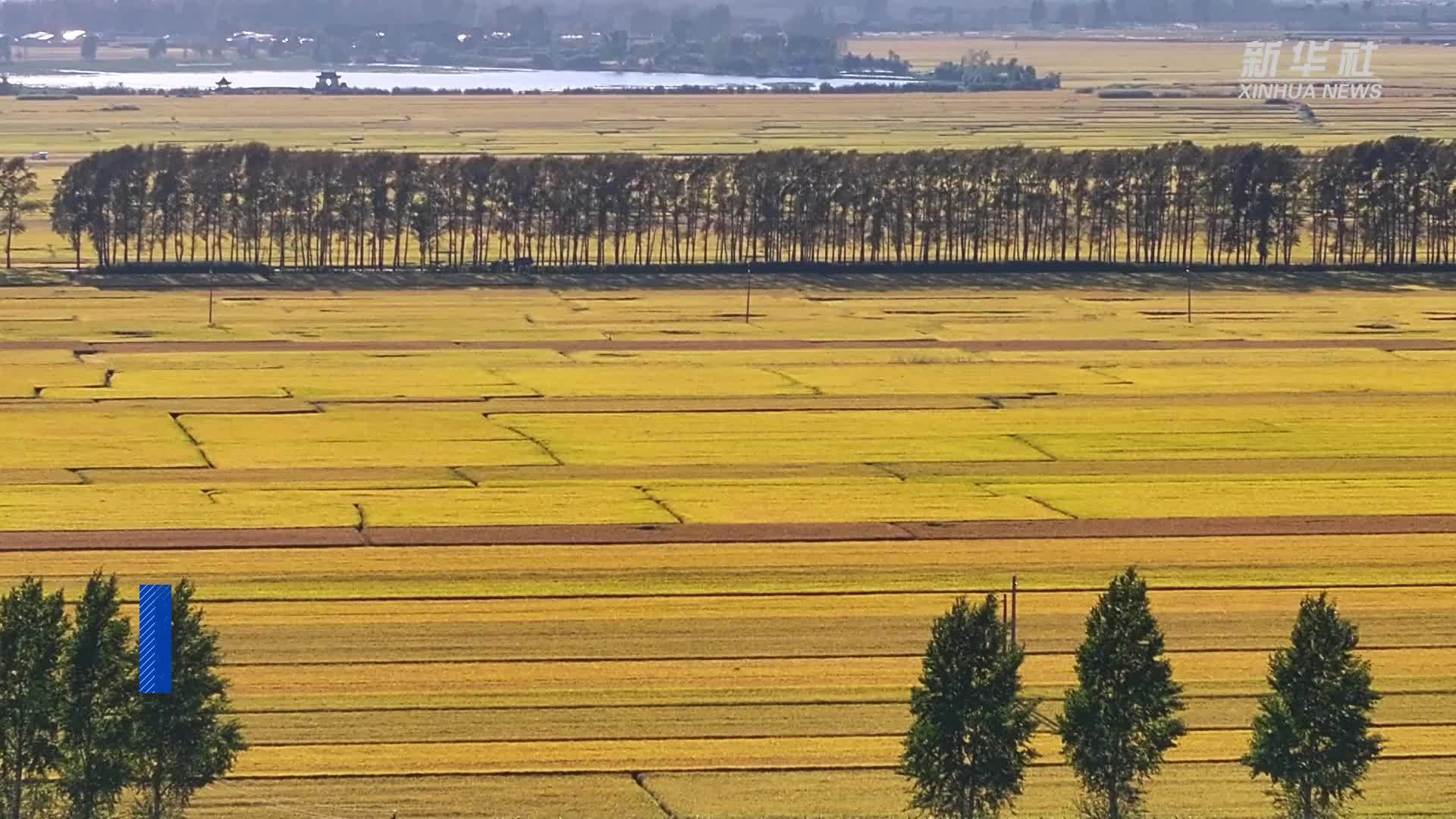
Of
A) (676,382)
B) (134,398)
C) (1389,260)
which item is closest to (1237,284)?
(1389,260)

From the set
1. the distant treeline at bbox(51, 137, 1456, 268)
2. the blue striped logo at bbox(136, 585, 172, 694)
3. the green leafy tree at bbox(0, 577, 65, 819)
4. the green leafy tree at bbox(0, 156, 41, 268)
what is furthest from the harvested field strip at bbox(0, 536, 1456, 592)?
the green leafy tree at bbox(0, 156, 41, 268)

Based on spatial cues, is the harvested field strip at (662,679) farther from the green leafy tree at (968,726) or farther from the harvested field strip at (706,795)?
the green leafy tree at (968,726)

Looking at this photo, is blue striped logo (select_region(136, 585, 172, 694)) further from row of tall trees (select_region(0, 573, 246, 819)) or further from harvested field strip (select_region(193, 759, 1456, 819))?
harvested field strip (select_region(193, 759, 1456, 819))

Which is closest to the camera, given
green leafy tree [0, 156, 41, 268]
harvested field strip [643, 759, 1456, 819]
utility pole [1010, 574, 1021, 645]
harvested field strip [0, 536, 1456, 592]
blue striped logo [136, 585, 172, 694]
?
blue striped logo [136, 585, 172, 694]

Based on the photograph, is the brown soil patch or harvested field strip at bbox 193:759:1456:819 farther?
the brown soil patch

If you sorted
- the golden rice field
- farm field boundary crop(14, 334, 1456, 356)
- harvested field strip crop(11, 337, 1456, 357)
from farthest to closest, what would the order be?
1. farm field boundary crop(14, 334, 1456, 356)
2. harvested field strip crop(11, 337, 1456, 357)
3. the golden rice field

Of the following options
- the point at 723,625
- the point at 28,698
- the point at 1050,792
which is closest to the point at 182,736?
the point at 28,698
